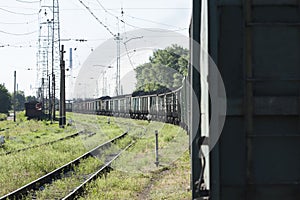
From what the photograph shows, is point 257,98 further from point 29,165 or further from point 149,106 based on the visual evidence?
point 149,106

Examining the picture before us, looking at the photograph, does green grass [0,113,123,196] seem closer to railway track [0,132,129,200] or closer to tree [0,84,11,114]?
railway track [0,132,129,200]

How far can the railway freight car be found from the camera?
3.61m

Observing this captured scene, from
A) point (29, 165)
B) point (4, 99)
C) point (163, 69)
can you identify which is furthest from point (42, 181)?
point (4, 99)

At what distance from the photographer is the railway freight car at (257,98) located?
3605mm

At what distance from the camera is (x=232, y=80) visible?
11.9ft

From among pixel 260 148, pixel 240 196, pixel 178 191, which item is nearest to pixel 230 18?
pixel 260 148

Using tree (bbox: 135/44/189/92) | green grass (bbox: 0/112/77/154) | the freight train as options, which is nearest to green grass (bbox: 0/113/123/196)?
green grass (bbox: 0/112/77/154)

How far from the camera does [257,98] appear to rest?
3.60 metres

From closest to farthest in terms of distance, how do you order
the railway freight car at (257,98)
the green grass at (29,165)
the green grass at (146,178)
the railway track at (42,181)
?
the railway freight car at (257,98)
the green grass at (146,178)
the railway track at (42,181)
the green grass at (29,165)

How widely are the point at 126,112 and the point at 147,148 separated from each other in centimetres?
3458

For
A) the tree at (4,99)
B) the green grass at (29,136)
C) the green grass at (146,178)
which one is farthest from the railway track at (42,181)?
the tree at (4,99)

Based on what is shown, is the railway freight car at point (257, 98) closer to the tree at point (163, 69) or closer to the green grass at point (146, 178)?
the green grass at point (146, 178)

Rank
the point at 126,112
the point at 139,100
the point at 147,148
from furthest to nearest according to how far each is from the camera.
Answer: the point at 126,112 → the point at 139,100 → the point at 147,148

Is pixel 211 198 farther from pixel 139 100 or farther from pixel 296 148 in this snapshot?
pixel 139 100
